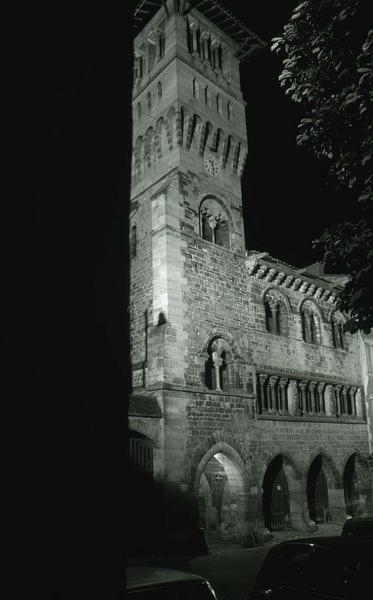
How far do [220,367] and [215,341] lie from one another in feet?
3.57

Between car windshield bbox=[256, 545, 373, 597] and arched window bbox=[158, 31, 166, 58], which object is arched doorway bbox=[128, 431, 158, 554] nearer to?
car windshield bbox=[256, 545, 373, 597]

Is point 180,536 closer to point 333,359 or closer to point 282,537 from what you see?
point 282,537

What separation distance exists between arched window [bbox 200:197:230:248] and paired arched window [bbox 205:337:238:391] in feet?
14.8

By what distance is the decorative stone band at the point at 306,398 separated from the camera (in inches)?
787

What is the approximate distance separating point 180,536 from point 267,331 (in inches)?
369

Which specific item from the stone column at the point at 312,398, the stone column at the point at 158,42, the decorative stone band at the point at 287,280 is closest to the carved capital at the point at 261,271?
the decorative stone band at the point at 287,280

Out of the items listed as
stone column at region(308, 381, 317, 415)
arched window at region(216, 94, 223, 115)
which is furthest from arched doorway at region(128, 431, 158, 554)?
arched window at region(216, 94, 223, 115)

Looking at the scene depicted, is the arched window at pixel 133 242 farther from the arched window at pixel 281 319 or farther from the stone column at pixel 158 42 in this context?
the stone column at pixel 158 42

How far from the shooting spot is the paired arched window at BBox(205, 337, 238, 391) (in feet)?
58.7

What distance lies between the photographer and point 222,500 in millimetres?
18469

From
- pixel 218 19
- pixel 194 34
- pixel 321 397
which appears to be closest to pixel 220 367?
pixel 321 397

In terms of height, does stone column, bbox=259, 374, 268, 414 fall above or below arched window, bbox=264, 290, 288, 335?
below

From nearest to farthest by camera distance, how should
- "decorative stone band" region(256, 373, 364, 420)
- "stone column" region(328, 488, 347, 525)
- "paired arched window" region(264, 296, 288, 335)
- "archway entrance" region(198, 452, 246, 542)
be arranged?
"archway entrance" region(198, 452, 246, 542), "decorative stone band" region(256, 373, 364, 420), "paired arched window" region(264, 296, 288, 335), "stone column" region(328, 488, 347, 525)

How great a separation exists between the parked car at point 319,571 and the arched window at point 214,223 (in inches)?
580
